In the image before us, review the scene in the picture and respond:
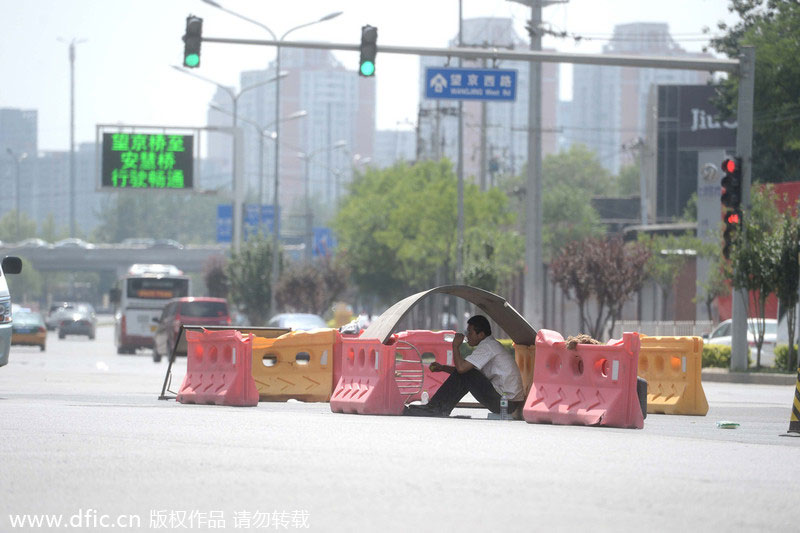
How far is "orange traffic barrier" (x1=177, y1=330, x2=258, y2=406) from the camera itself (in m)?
17.8

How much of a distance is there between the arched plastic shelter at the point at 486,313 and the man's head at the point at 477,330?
0.30 metres

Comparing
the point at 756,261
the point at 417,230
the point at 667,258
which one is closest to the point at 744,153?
the point at 756,261

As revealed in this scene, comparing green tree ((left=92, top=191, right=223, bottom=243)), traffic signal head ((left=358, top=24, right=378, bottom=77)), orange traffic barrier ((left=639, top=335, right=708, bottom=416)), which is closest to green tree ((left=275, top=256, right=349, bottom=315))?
traffic signal head ((left=358, top=24, right=378, bottom=77))

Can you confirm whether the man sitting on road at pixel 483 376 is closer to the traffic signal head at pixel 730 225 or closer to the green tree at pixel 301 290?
the traffic signal head at pixel 730 225

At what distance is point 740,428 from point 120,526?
9687mm

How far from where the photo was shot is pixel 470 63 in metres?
55.9

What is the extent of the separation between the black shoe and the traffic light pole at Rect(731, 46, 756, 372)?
1300 centimetres

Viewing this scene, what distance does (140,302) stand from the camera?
169 ft

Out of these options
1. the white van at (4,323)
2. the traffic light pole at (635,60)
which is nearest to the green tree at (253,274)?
the traffic light pole at (635,60)

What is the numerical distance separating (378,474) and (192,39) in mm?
15229

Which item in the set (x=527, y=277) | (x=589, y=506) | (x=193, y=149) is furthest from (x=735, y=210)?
(x=193, y=149)

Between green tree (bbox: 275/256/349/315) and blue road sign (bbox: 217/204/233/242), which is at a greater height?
blue road sign (bbox: 217/204/233/242)

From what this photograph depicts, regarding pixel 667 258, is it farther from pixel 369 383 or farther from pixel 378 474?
pixel 378 474

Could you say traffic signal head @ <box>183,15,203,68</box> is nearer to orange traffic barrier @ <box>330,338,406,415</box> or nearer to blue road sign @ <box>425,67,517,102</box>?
blue road sign @ <box>425,67,517,102</box>
